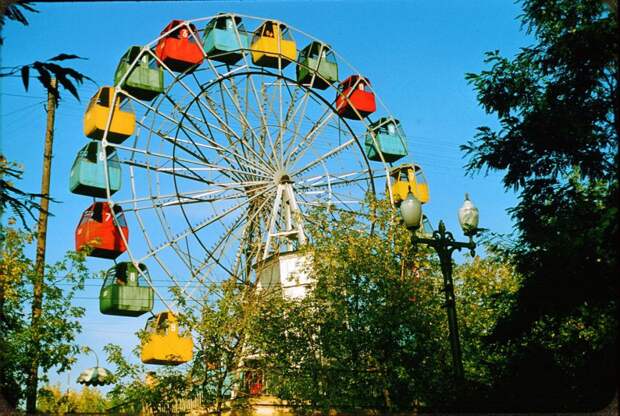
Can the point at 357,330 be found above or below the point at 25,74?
below

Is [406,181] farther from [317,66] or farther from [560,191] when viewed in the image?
[560,191]

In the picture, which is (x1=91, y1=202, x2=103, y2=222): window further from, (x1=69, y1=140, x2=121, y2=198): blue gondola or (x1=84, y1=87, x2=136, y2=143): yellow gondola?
(x1=84, y1=87, x2=136, y2=143): yellow gondola

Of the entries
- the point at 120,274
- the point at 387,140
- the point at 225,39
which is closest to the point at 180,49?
the point at 225,39

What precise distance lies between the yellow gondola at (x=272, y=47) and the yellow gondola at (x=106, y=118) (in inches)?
197

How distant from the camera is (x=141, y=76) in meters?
24.1

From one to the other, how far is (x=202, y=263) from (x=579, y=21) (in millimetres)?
13671

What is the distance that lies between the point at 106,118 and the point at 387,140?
10.2 metres

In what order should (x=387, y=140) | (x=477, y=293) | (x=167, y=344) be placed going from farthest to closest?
1. (x=477, y=293)
2. (x=387, y=140)
3. (x=167, y=344)

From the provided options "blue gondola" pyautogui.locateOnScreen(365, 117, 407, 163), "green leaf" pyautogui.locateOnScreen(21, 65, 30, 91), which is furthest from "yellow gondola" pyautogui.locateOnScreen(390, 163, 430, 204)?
"green leaf" pyautogui.locateOnScreen(21, 65, 30, 91)

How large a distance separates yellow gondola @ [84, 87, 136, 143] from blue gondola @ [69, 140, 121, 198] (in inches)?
19.0

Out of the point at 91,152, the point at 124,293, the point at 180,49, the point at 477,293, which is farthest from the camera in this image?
the point at 477,293

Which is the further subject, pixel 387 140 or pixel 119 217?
pixel 387 140

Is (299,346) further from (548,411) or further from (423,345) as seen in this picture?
(548,411)

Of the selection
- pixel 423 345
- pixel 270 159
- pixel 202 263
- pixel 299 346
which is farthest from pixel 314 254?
pixel 270 159
